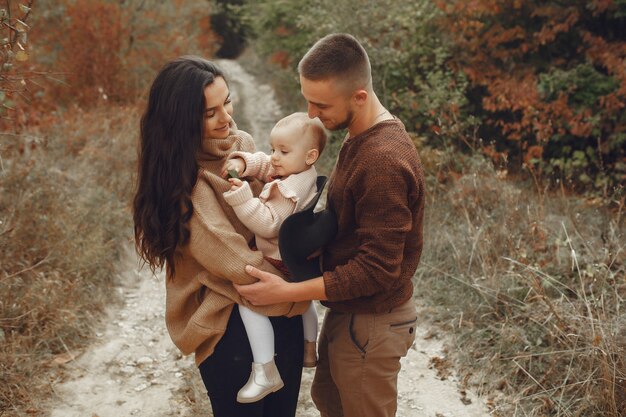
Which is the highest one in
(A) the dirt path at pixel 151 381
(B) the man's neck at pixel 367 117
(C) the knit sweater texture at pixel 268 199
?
(B) the man's neck at pixel 367 117

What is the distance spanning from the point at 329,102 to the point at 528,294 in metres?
2.59

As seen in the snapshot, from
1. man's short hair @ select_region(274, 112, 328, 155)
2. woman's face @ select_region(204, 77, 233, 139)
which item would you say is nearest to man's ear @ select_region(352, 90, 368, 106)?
man's short hair @ select_region(274, 112, 328, 155)

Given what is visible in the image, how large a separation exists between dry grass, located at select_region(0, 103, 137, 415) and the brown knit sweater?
8.31 feet

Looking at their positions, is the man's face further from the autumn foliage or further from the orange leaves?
the orange leaves

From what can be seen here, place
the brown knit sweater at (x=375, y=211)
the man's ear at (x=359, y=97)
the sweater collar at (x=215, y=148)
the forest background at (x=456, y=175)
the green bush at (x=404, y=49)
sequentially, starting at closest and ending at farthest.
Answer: the brown knit sweater at (x=375, y=211), the man's ear at (x=359, y=97), the sweater collar at (x=215, y=148), the forest background at (x=456, y=175), the green bush at (x=404, y=49)

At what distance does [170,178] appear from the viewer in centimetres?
218

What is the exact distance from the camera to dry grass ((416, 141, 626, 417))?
350cm

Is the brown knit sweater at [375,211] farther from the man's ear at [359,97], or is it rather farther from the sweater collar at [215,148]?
the sweater collar at [215,148]

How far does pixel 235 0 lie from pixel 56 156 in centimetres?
1894

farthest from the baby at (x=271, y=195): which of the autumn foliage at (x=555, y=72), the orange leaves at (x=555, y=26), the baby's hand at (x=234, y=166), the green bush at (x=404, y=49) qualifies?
the orange leaves at (x=555, y=26)

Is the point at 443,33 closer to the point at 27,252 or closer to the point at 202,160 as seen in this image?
the point at 27,252

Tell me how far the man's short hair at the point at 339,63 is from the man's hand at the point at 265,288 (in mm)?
704

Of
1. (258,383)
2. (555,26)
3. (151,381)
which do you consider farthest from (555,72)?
(258,383)

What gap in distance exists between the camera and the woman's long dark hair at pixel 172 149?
7.07 feet
